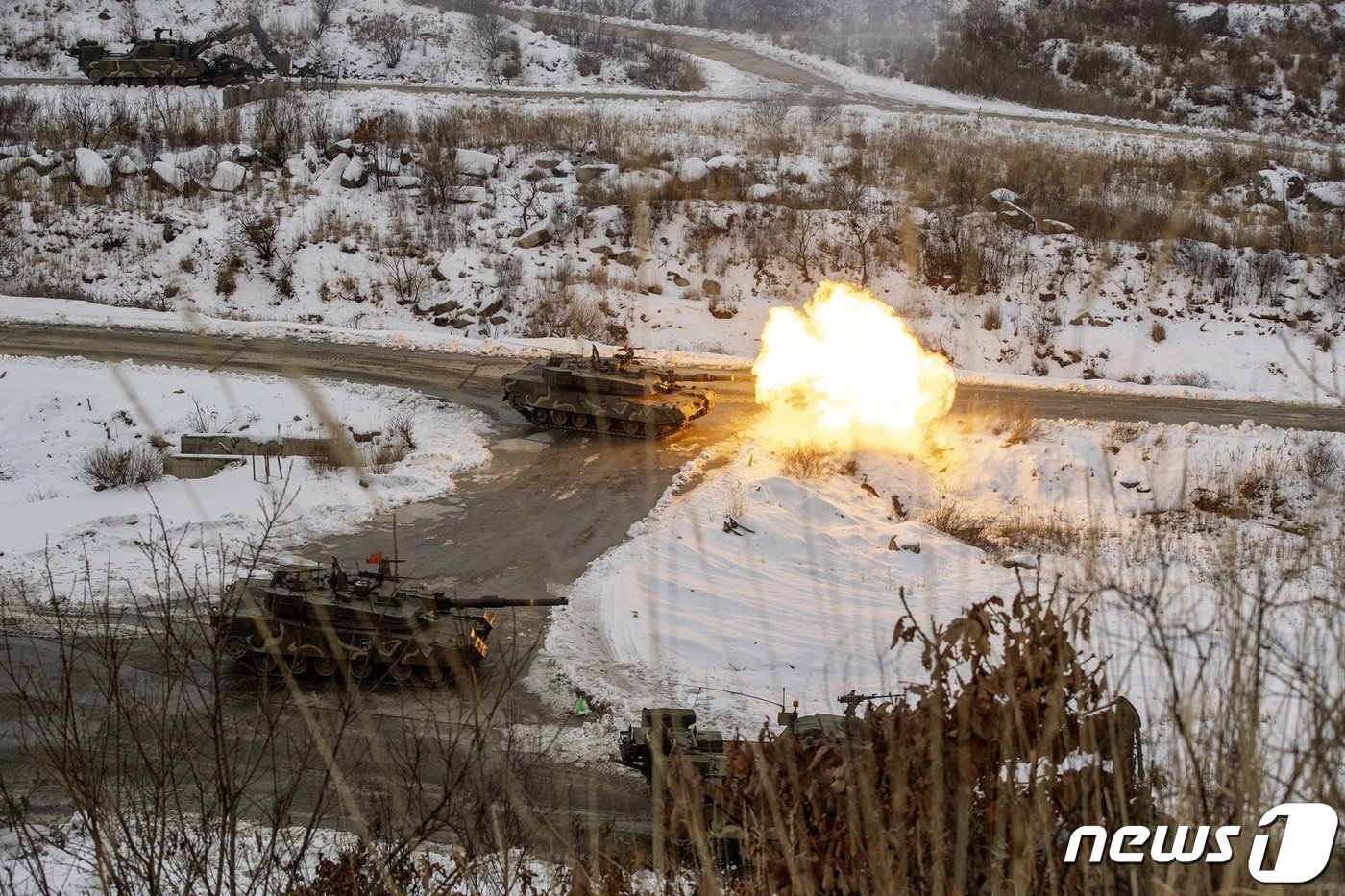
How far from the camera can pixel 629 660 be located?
1684 cm

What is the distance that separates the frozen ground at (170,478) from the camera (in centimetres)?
1952

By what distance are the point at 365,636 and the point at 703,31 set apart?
158 feet

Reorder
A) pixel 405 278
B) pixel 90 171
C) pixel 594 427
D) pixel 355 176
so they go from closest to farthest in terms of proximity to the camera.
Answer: pixel 594 427, pixel 405 278, pixel 90 171, pixel 355 176

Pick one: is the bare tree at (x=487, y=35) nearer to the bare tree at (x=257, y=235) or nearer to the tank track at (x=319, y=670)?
the bare tree at (x=257, y=235)

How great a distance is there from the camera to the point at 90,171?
40219 millimetres

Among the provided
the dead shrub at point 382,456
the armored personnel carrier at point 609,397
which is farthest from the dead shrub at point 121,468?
the armored personnel carrier at point 609,397

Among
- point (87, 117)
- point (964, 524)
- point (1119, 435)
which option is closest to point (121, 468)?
point (964, 524)

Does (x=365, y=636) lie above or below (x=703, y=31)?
below

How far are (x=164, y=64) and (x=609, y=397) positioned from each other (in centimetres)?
2976

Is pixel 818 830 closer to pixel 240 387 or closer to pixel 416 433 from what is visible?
pixel 416 433

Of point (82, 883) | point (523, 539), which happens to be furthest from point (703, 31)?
point (82, 883)

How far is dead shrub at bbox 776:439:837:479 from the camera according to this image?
24.3m

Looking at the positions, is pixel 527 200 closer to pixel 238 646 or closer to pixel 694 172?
pixel 694 172

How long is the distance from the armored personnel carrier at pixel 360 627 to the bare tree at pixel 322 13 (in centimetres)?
4183
